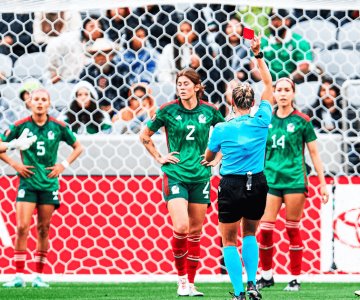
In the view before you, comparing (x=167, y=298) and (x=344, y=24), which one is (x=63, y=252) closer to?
(x=167, y=298)

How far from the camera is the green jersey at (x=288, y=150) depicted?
838 centimetres

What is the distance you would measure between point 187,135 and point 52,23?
2.71 metres

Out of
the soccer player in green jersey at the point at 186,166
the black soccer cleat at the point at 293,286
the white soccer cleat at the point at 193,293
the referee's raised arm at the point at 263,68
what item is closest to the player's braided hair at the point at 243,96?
the referee's raised arm at the point at 263,68

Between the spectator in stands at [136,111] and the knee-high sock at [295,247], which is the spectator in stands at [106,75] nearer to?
the spectator in stands at [136,111]

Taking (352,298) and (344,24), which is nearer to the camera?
(352,298)

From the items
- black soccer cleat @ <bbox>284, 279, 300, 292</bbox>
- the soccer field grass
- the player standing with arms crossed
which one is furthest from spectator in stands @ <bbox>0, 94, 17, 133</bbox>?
the player standing with arms crossed

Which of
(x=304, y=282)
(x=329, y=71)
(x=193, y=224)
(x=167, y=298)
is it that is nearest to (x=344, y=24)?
(x=329, y=71)

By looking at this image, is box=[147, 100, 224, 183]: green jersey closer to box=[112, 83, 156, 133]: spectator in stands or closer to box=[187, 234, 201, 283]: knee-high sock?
box=[187, 234, 201, 283]: knee-high sock

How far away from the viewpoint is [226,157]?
6.28 metres

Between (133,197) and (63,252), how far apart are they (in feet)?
2.93

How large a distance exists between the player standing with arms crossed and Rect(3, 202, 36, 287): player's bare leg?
2.78m

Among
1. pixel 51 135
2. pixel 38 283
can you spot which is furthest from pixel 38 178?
pixel 38 283

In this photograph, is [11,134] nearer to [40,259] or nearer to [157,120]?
[40,259]

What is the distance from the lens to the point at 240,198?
6.15 m
